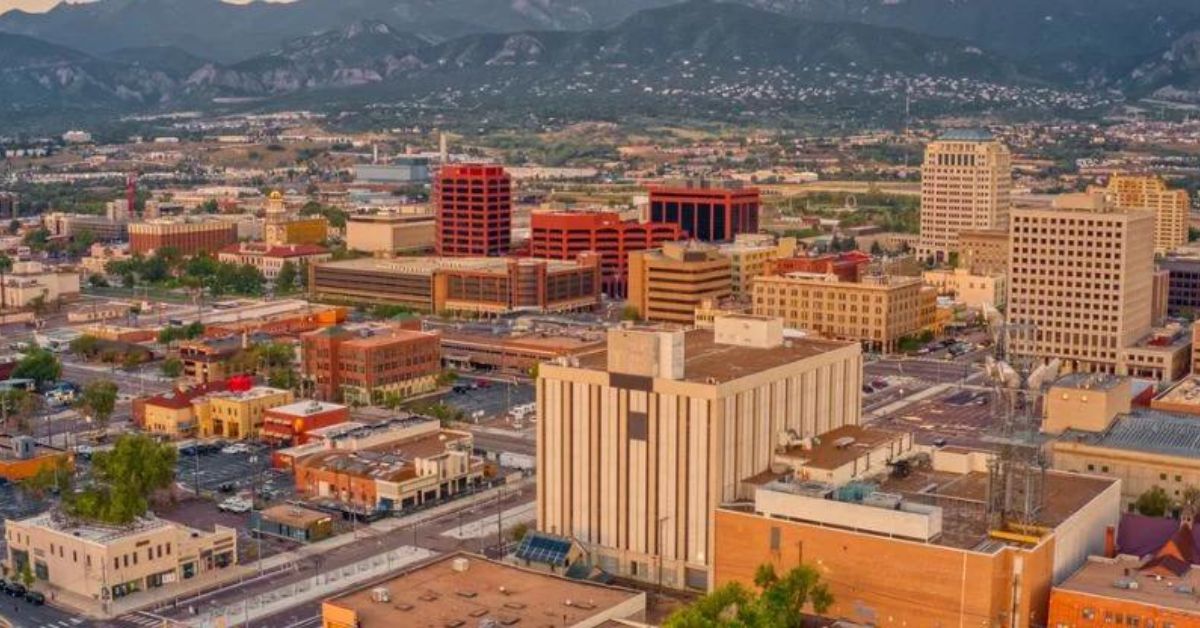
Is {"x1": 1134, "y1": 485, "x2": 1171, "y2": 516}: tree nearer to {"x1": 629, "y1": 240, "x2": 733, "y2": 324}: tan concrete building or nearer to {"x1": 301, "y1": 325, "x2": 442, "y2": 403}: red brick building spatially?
{"x1": 301, "y1": 325, "x2": 442, "y2": 403}: red brick building

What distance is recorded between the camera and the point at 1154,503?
139 ft

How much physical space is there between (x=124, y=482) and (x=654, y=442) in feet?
51.2

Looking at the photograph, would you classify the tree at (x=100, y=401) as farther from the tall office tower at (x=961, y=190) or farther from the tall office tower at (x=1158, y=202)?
the tall office tower at (x=1158, y=202)

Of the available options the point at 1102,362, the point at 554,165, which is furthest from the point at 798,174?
the point at 1102,362

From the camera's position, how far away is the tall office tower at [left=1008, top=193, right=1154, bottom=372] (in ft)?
219

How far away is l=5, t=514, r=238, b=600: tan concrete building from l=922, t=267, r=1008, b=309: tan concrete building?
53.2 m

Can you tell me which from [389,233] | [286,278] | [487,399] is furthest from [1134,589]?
[389,233]

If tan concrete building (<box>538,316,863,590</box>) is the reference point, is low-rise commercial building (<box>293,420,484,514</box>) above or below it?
below

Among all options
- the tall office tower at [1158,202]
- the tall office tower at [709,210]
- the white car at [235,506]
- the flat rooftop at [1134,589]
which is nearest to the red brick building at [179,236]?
the tall office tower at [709,210]

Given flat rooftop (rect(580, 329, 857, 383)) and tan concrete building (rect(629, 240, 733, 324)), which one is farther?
tan concrete building (rect(629, 240, 733, 324))

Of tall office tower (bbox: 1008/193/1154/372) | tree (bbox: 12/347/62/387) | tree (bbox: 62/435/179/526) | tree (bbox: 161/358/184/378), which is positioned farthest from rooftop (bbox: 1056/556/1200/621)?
tree (bbox: 12/347/62/387)

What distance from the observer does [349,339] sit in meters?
A: 64.6

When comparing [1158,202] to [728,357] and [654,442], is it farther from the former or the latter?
[654,442]

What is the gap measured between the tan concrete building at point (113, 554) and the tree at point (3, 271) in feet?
166
